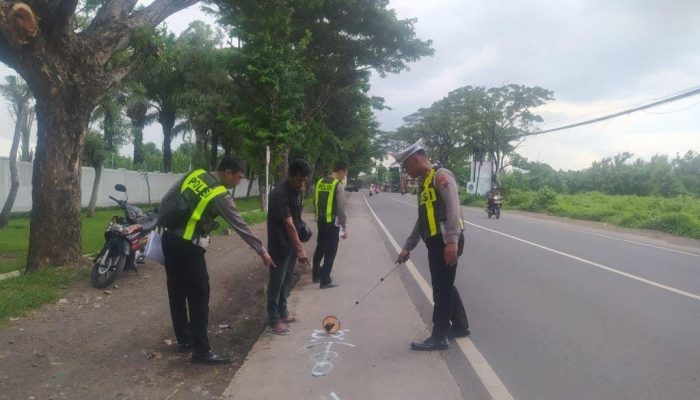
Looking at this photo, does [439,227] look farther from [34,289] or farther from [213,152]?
[213,152]

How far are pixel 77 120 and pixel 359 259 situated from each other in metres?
5.79

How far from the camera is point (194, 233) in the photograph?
470 centimetres

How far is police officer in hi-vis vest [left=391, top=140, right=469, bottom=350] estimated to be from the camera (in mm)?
4832

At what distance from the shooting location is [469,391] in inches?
165

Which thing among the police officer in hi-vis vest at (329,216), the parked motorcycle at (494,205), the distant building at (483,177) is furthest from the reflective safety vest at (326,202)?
the distant building at (483,177)

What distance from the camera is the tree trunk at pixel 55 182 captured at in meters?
7.58

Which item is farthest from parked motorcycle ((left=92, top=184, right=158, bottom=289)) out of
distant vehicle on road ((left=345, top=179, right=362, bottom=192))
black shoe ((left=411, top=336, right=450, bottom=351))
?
distant vehicle on road ((left=345, top=179, right=362, bottom=192))

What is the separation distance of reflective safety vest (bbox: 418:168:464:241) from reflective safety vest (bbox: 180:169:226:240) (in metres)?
1.79

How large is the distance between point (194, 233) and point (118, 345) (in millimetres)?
1503

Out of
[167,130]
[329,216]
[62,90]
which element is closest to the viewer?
[62,90]

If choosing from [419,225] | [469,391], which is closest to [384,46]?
[419,225]

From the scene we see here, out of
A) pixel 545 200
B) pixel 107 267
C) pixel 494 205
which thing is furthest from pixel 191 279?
pixel 545 200

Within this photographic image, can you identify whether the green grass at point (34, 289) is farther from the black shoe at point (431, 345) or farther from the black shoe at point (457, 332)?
the black shoe at point (457, 332)

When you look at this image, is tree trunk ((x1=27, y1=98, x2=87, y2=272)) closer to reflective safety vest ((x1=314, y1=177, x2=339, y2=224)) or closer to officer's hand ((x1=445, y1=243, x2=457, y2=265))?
reflective safety vest ((x1=314, y1=177, x2=339, y2=224))
